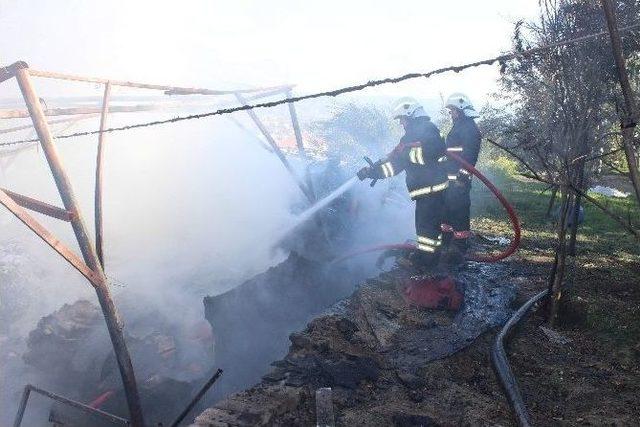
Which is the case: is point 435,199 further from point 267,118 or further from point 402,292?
point 267,118

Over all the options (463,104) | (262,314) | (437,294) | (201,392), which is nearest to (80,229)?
(201,392)

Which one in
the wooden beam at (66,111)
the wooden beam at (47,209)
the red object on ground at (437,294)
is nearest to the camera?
the wooden beam at (47,209)

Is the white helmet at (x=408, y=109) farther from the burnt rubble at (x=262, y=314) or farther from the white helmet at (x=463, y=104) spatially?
the burnt rubble at (x=262, y=314)

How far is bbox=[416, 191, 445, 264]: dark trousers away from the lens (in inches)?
219

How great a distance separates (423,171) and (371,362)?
2.87 metres

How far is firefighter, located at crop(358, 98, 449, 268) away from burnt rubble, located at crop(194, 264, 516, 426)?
68 centimetres

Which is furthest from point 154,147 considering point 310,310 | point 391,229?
point 310,310

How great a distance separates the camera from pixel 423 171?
5.61 metres

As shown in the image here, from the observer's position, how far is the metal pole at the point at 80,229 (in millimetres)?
3363

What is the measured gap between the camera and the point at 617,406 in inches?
130

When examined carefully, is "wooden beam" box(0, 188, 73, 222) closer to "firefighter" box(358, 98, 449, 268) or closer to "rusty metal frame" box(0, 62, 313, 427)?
"rusty metal frame" box(0, 62, 313, 427)

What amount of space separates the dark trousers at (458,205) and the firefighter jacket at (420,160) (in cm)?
73

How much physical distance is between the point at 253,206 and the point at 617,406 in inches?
311

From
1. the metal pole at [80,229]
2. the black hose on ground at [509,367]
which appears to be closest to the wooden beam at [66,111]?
the metal pole at [80,229]
